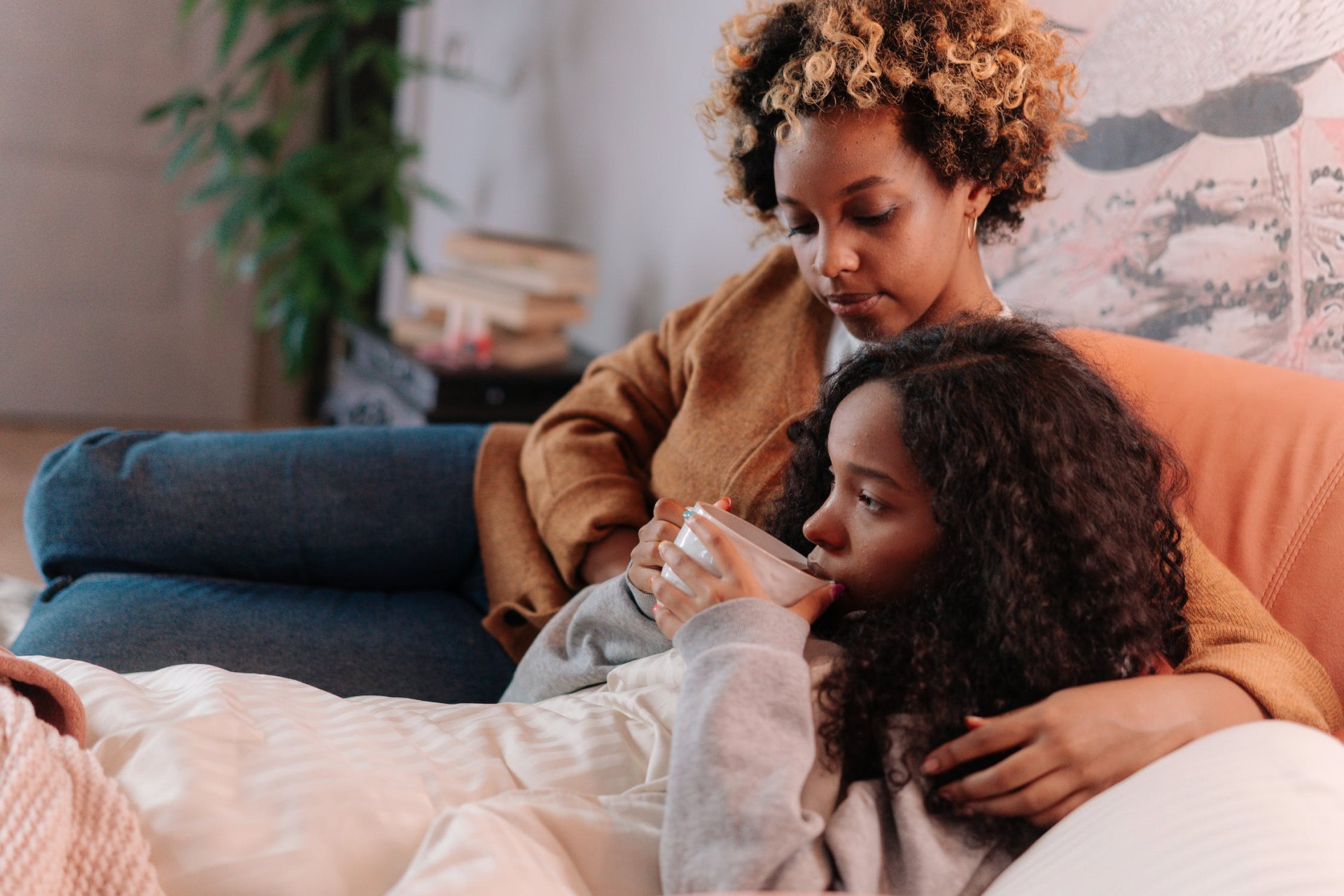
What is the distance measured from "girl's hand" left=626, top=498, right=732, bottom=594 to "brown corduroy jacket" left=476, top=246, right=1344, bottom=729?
24 cm

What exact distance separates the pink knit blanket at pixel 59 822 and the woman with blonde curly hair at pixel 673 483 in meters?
0.48

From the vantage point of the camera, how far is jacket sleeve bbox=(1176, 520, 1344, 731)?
0.95m

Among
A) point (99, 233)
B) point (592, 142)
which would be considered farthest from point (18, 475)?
point (592, 142)

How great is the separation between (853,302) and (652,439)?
45 centimetres

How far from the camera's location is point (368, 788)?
33.6 inches

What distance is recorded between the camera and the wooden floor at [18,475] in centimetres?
259

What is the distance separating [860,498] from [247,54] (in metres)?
3.18

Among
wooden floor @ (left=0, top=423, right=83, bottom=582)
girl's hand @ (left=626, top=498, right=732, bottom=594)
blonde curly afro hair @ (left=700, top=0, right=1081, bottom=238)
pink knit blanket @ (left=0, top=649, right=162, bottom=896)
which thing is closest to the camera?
pink knit blanket @ (left=0, top=649, right=162, bottom=896)

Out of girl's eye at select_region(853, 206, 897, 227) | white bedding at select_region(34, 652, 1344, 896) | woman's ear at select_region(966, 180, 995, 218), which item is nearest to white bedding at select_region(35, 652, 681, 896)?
white bedding at select_region(34, 652, 1344, 896)

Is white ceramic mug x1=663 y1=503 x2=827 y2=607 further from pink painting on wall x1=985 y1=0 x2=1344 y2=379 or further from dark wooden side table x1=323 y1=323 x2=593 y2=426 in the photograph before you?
dark wooden side table x1=323 y1=323 x2=593 y2=426

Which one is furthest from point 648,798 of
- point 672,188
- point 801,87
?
point 672,188

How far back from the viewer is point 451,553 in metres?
1.61

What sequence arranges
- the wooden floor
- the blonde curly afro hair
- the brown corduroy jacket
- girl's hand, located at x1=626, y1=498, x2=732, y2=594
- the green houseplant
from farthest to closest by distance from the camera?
the green houseplant < the wooden floor < the brown corduroy jacket < the blonde curly afro hair < girl's hand, located at x1=626, y1=498, x2=732, y2=594

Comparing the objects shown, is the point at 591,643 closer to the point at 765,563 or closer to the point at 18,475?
the point at 765,563
